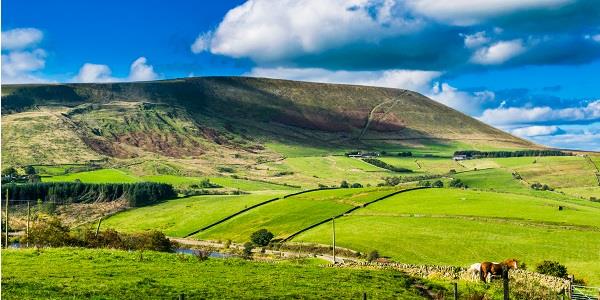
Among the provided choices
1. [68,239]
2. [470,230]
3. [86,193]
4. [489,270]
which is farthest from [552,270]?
[86,193]

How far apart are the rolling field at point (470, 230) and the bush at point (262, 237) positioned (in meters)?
6.37

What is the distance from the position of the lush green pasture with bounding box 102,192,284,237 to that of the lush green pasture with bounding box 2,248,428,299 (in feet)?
322

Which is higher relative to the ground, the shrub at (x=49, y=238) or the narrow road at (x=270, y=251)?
the shrub at (x=49, y=238)

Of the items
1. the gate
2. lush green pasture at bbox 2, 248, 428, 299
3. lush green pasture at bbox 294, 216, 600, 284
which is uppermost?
lush green pasture at bbox 2, 248, 428, 299

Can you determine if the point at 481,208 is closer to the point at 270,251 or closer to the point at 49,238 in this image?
the point at 270,251

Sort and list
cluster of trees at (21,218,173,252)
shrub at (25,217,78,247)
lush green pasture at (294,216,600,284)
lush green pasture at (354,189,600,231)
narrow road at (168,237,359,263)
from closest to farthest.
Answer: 1. shrub at (25,217,78,247)
2. cluster of trees at (21,218,173,252)
3. lush green pasture at (294,216,600,284)
4. narrow road at (168,237,359,263)
5. lush green pasture at (354,189,600,231)

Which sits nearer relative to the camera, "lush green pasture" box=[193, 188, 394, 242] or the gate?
the gate

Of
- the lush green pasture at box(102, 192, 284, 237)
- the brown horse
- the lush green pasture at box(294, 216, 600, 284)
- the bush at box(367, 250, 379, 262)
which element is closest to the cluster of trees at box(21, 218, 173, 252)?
the bush at box(367, 250, 379, 262)

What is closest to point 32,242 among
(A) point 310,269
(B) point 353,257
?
(A) point 310,269

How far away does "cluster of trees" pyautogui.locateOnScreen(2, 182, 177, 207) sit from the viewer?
626ft

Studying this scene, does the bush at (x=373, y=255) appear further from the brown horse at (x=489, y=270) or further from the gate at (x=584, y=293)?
the brown horse at (x=489, y=270)

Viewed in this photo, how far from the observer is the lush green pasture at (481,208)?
119 metres

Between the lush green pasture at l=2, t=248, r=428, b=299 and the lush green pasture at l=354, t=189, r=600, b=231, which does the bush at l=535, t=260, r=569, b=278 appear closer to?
the lush green pasture at l=2, t=248, r=428, b=299

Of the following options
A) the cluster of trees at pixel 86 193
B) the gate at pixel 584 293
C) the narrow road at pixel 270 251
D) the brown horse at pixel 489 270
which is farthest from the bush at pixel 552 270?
the cluster of trees at pixel 86 193
